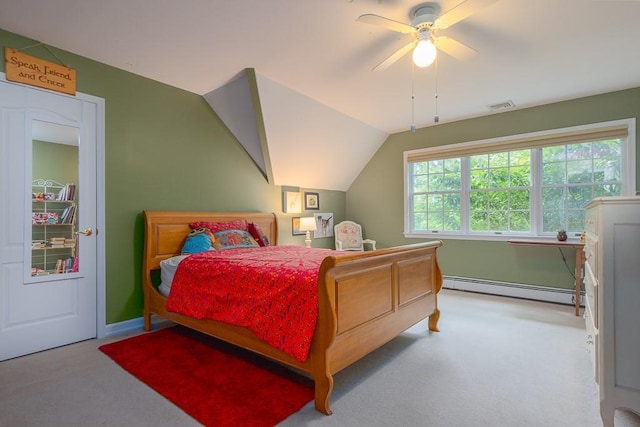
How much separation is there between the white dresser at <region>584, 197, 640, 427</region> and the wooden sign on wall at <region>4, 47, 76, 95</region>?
3.97 metres

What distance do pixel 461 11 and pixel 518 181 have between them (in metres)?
3.13

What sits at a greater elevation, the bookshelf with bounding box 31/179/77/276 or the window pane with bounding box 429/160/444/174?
the window pane with bounding box 429/160/444/174

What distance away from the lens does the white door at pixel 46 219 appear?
255cm

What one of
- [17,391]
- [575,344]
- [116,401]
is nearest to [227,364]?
[116,401]

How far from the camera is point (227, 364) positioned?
2.44 meters

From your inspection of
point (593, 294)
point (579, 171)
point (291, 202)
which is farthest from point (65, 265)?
point (579, 171)

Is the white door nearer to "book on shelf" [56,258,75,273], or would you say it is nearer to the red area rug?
"book on shelf" [56,258,75,273]

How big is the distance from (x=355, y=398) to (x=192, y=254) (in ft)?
6.73

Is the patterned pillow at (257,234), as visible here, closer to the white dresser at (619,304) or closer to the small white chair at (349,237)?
the small white chair at (349,237)

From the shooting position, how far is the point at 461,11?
1998 mm

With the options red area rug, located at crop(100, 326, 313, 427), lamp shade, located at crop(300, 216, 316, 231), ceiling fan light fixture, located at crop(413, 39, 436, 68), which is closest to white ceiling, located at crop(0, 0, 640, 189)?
ceiling fan light fixture, located at crop(413, 39, 436, 68)

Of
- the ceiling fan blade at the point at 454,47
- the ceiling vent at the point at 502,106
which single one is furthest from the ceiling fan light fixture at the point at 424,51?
the ceiling vent at the point at 502,106

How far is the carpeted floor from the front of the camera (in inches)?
69.6

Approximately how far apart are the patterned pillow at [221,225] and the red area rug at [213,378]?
115 cm
